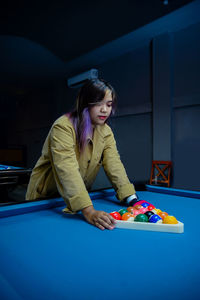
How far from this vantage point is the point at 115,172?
5.23 feet

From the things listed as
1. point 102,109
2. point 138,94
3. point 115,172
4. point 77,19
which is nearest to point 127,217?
point 115,172

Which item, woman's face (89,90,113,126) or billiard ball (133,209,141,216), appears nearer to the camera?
billiard ball (133,209,141,216)

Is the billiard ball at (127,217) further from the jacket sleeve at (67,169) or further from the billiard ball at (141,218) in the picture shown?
Result: the jacket sleeve at (67,169)

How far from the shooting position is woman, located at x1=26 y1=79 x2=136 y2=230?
1.26m

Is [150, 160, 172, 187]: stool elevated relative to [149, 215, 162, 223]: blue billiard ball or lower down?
lower down

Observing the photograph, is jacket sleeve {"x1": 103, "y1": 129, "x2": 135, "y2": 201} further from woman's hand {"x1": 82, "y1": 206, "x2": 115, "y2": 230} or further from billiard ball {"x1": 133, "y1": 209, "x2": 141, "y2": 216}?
woman's hand {"x1": 82, "y1": 206, "x2": 115, "y2": 230}

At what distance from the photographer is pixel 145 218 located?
1.02m

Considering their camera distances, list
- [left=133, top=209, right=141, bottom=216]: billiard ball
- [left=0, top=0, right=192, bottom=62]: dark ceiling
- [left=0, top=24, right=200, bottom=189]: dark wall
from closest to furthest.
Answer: [left=133, top=209, right=141, bottom=216]: billiard ball < [left=0, top=0, right=192, bottom=62]: dark ceiling < [left=0, top=24, right=200, bottom=189]: dark wall

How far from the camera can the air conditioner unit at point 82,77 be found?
6082mm

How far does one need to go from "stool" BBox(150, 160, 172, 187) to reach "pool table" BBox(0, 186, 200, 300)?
11.9 ft

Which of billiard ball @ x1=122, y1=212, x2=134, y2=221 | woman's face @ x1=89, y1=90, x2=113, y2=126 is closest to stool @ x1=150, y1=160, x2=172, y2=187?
woman's face @ x1=89, y1=90, x2=113, y2=126

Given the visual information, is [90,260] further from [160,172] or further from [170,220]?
[160,172]

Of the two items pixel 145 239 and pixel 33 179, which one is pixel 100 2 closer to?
pixel 33 179

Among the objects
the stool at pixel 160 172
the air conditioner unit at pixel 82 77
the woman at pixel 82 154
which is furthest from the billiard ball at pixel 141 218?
the air conditioner unit at pixel 82 77
